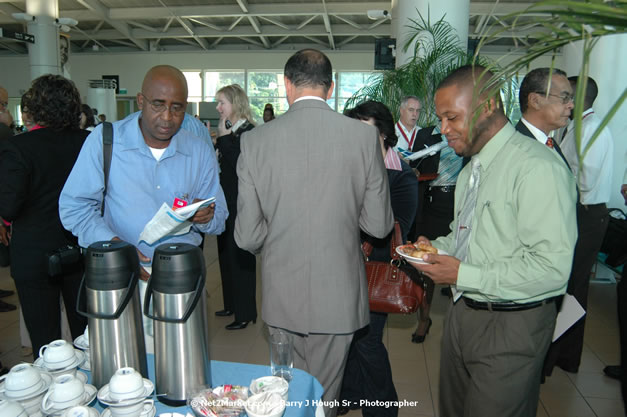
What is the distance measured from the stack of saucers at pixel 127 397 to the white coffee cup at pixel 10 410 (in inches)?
6.3

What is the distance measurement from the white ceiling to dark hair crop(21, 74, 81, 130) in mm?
11420

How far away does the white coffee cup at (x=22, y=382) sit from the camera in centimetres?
106

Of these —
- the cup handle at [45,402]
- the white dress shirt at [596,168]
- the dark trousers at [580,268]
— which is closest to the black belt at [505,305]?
the cup handle at [45,402]

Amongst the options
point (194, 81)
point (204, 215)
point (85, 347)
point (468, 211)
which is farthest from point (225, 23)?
point (85, 347)

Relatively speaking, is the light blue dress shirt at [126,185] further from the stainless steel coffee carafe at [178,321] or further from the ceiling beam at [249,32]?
the ceiling beam at [249,32]

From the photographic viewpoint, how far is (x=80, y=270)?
2557 mm

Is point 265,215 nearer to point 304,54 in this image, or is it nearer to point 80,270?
point 304,54

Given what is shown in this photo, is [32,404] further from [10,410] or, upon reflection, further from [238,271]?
[238,271]

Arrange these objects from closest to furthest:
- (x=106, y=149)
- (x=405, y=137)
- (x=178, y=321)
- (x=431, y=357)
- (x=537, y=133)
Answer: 1. (x=178, y=321)
2. (x=106, y=149)
3. (x=537, y=133)
4. (x=431, y=357)
5. (x=405, y=137)

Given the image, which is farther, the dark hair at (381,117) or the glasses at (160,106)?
the dark hair at (381,117)

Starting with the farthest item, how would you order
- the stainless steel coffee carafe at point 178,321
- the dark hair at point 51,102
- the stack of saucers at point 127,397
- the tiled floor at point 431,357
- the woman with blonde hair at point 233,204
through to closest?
1. the woman with blonde hair at point 233,204
2. the tiled floor at point 431,357
3. the dark hair at point 51,102
4. the stainless steel coffee carafe at point 178,321
5. the stack of saucers at point 127,397

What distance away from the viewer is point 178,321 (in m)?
1.17

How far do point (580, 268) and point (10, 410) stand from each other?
323cm

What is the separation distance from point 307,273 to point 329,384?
1.55 feet
